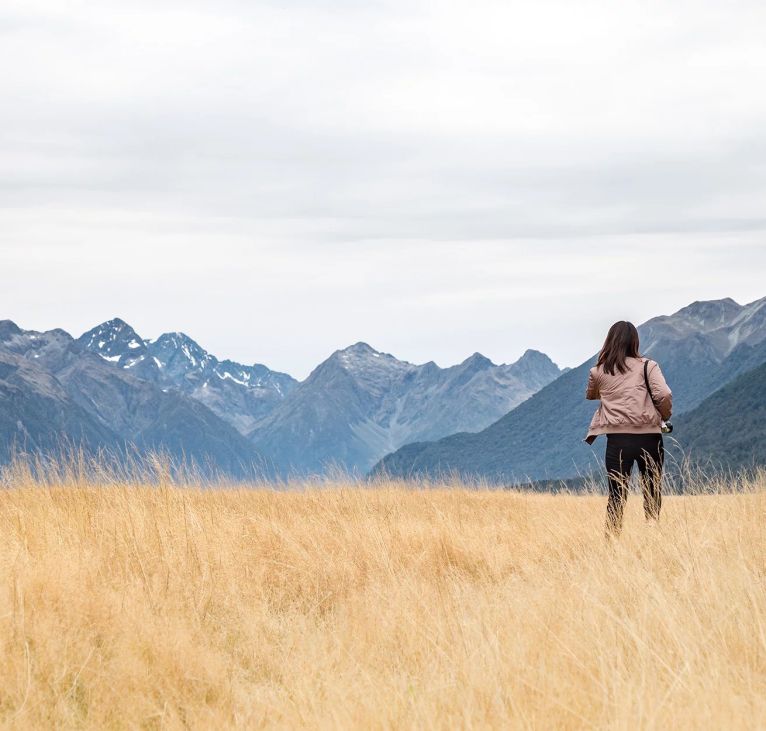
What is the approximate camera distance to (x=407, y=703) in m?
4.01

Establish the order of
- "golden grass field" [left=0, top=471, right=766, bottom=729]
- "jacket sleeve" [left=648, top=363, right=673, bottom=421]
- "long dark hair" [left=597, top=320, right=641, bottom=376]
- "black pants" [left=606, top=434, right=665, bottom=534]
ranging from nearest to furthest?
"golden grass field" [left=0, top=471, right=766, bottom=729], "jacket sleeve" [left=648, top=363, right=673, bottom=421], "black pants" [left=606, top=434, right=665, bottom=534], "long dark hair" [left=597, top=320, right=641, bottom=376]

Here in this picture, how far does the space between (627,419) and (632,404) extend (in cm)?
15

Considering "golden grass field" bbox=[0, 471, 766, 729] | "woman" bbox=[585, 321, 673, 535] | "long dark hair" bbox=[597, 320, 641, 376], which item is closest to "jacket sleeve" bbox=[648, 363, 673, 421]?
"woman" bbox=[585, 321, 673, 535]

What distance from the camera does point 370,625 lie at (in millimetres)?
5387

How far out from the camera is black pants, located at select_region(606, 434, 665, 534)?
8.20 meters

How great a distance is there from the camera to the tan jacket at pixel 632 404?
26.9 ft

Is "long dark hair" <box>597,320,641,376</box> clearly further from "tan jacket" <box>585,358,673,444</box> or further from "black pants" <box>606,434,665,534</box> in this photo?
"black pants" <box>606,434,665,534</box>

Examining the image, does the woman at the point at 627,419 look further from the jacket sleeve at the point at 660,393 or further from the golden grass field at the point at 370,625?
the golden grass field at the point at 370,625

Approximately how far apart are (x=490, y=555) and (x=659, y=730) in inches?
173

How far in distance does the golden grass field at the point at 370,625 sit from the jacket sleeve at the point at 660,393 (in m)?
1.10

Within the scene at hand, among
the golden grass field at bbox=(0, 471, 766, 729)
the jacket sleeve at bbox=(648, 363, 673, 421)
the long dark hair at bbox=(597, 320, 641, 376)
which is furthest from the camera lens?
the long dark hair at bbox=(597, 320, 641, 376)

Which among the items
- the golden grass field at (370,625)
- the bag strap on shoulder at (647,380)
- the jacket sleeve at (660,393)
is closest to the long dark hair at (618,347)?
the bag strap on shoulder at (647,380)

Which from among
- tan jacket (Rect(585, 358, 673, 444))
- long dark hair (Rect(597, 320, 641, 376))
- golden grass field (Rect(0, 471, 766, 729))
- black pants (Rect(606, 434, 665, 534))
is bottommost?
golden grass field (Rect(0, 471, 766, 729))

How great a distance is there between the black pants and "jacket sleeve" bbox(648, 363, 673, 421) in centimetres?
24
